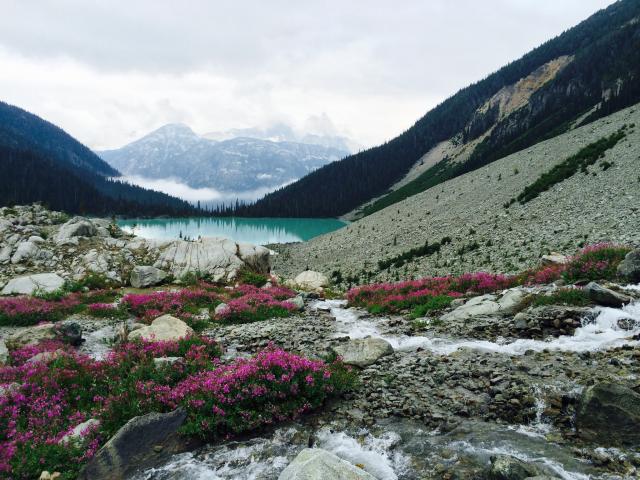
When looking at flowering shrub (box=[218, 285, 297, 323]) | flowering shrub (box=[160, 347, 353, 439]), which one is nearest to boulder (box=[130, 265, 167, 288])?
flowering shrub (box=[218, 285, 297, 323])

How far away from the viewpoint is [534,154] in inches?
2293

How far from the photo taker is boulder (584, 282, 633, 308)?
10.8 metres

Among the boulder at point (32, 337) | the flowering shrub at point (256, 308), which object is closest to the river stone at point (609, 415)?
the flowering shrub at point (256, 308)

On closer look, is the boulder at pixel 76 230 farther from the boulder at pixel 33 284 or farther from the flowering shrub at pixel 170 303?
the flowering shrub at pixel 170 303

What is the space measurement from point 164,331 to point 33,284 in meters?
12.5

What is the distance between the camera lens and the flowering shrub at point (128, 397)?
6.01 m

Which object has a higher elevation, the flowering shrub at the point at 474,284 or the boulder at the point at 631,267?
the boulder at the point at 631,267

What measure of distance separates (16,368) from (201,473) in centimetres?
624

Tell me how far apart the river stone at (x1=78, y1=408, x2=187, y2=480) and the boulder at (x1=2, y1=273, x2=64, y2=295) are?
51.9 ft

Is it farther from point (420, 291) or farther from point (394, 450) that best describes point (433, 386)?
point (420, 291)

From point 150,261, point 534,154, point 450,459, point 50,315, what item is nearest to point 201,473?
point 450,459

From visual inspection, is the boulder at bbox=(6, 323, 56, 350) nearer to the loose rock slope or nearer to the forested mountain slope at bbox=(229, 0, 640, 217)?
the loose rock slope

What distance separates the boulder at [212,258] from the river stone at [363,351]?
14.9 meters

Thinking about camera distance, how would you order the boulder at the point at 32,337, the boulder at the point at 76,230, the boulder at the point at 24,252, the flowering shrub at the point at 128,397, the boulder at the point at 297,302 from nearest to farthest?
1. the flowering shrub at the point at 128,397
2. the boulder at the point at 32,337
3. the boulder at the point at 297,302
4. the boulder at the point at 24,252
5. the boulder at the point at 76,230
